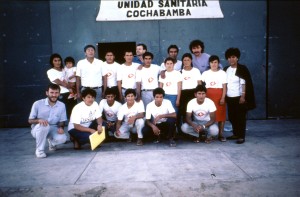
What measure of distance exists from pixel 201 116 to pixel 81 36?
3918 millimetres

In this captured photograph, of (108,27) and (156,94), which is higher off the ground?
(108,27)

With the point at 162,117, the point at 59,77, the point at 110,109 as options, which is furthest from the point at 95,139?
the point at 59,77

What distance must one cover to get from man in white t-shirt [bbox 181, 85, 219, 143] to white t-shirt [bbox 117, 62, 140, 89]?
1302mm

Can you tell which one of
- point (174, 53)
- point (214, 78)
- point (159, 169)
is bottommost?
point (159, 169)

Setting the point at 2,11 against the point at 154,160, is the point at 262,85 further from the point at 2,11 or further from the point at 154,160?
the point at 2,11

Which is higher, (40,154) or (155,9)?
(155,9)

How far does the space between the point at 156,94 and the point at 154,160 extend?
1.36 metres

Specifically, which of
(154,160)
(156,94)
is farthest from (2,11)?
(154,160)

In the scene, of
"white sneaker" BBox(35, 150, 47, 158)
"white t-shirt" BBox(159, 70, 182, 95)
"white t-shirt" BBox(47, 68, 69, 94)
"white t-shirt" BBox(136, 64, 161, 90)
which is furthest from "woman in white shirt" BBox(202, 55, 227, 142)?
"white sneaker" BBox(35, 150, 47, 158)

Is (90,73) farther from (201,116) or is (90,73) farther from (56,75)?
(201,116)

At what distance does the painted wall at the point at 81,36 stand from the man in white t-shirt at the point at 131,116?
238 centimetres

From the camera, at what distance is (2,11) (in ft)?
26.1

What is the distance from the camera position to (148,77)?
6.39 meters

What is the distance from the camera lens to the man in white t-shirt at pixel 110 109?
6.23 m
